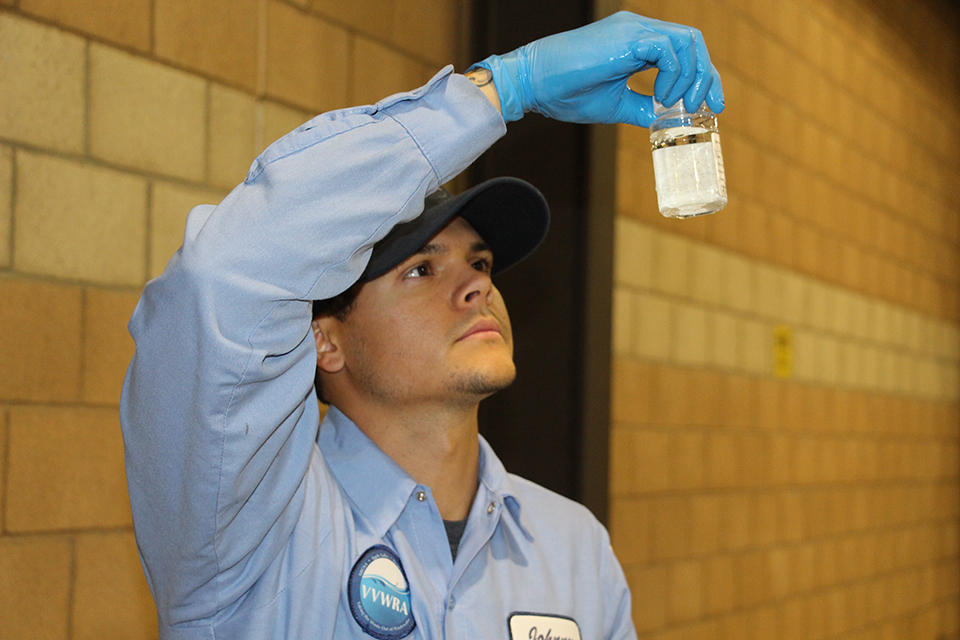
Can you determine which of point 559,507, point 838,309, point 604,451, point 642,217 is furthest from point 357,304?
point 838,309

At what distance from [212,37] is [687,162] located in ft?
3.14

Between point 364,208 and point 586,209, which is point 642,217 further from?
point 364,208

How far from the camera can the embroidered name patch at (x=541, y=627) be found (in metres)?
1.36

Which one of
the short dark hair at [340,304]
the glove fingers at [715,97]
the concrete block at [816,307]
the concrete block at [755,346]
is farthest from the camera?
the concrete block at [816,307]

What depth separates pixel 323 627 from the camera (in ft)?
3.96

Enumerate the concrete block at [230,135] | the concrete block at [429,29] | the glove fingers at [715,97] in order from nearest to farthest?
1. the glove fingers at [715,97]
2. the concrete block at [230,135]
3. the concrete block at [429,29]

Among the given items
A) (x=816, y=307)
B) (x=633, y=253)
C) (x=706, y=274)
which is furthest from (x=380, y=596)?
(x=816, y=307)

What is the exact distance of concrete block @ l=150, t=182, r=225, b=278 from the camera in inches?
64.9

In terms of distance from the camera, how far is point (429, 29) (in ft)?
7.37

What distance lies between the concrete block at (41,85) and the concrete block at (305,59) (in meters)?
0.42

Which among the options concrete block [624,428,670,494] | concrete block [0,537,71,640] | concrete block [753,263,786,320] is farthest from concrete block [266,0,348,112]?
concrete block [753,263,786,320]

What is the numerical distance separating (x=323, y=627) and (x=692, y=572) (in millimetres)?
1976

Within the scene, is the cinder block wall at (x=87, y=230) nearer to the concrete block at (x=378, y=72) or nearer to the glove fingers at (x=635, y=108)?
the concrete block at (x=378, y=72)

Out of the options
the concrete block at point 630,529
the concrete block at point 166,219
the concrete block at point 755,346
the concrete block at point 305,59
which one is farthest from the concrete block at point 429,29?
the concrete block at point 755,346
